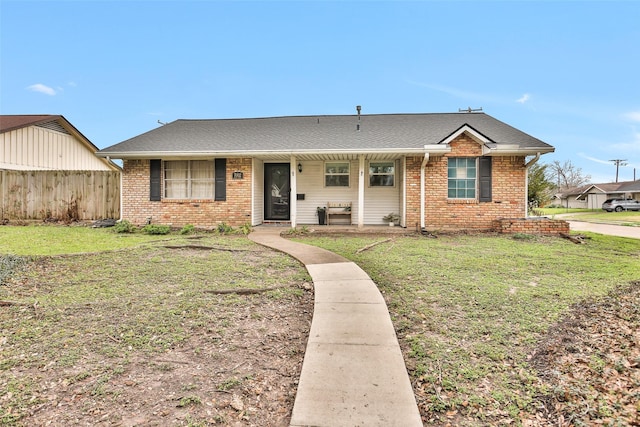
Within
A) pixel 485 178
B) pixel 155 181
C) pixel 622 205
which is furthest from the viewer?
pixel 622 205

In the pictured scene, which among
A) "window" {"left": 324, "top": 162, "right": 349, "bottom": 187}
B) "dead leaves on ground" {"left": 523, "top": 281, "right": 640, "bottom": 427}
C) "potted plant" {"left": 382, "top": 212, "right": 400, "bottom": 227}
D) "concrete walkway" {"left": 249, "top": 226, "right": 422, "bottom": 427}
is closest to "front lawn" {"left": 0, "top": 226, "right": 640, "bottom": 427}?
"dead leaves on ground" {"left": 523, "top": 281, "right": 640, "bottom": 427}

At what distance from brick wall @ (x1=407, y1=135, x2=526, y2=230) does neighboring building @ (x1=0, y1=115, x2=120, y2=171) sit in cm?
1099

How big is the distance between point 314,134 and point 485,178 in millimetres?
5862

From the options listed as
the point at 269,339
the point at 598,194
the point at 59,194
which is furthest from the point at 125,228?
the point at 598,194

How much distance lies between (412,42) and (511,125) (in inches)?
275

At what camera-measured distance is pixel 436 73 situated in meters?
18.2

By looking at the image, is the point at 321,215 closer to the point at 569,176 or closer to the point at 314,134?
the point at 314,134

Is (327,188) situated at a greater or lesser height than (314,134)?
lesser

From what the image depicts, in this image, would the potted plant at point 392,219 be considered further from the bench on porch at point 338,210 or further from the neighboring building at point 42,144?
the neighboring building at point 42,144

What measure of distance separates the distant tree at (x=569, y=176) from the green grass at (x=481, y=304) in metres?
71.9

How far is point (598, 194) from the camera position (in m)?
45.1

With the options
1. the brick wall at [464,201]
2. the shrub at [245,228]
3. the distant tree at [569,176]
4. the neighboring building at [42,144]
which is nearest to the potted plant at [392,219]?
the brick wall at [464,201]

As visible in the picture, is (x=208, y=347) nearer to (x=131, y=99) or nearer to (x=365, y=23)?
(x=365, y=23)

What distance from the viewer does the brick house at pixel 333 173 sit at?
10.0 metres
